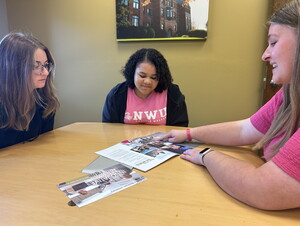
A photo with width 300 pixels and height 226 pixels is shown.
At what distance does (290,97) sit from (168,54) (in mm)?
1633

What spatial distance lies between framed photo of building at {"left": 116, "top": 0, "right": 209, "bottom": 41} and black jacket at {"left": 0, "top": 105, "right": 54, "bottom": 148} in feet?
4.10

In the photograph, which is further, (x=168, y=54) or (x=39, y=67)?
(x=168, y=54)

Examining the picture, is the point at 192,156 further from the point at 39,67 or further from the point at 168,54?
the point at 168,54

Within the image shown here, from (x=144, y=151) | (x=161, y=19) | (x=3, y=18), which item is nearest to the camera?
(x=144, y=151)

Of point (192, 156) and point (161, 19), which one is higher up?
point (161, 19)

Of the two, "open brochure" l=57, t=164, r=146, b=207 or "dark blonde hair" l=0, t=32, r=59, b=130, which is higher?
"dark blonde hair" l=0, t=32, r=59, b=130

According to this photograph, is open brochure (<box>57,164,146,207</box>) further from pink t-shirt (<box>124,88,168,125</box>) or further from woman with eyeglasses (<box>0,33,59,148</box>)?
pink t-shirt (<box>124,88,168,125</box>)

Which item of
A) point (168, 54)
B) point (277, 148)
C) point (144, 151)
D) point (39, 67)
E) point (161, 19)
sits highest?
point (161, 19)

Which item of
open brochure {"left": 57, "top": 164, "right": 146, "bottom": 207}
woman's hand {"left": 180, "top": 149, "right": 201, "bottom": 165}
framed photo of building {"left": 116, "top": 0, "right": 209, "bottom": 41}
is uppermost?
framed photo of building {"left": 116, "top": 0, "right": 209, "bottom": 41}

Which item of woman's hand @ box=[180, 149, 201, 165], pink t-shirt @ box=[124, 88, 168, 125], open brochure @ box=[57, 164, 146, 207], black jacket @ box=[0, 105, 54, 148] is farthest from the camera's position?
pink t-shirt @ box=[124, 88, 168, 125]

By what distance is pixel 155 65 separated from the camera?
63.5 inches

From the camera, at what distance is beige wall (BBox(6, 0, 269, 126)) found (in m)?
2.01

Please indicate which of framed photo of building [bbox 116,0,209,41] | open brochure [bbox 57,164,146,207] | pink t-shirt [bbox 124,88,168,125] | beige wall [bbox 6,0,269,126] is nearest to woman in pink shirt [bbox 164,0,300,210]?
open brochure [bbox 57,164,146,207]

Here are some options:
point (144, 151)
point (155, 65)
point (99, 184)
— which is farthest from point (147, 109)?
point (99, 184)
